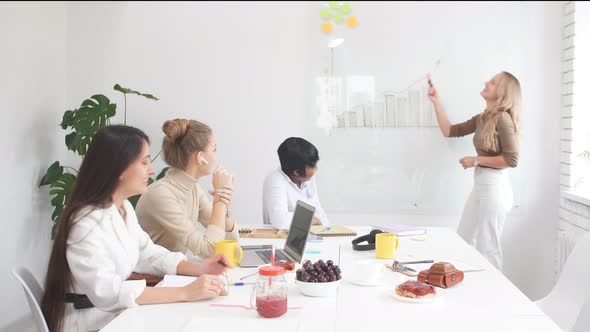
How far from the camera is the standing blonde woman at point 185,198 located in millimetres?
2445

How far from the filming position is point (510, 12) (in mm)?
4066

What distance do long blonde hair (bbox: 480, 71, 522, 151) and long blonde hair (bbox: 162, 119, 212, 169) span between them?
6.60ft

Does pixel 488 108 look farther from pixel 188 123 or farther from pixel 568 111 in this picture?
pixel 188 123

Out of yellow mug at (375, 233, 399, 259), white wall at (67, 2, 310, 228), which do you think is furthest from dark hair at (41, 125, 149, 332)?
white wall at (67, 2, 310, 228)

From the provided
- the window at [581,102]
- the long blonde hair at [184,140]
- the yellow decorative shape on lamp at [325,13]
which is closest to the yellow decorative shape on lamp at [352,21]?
the yellow decorative shape on lamp at [325,13]

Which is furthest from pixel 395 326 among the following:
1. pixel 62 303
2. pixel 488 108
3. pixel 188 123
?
pixel 488 108

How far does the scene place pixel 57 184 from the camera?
A: 150 inches

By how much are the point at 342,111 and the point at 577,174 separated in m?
1.70

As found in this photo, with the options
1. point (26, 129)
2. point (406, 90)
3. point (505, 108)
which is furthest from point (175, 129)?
point (505, 108)

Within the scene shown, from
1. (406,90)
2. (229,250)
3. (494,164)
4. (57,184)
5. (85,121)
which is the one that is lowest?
(229,250)

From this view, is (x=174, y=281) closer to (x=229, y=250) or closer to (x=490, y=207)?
(x=229, y=250)

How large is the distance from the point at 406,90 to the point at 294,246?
7.35 feet

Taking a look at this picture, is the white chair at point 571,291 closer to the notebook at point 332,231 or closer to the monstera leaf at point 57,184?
the notebook at point 332,231

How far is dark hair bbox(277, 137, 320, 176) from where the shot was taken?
321 cm
